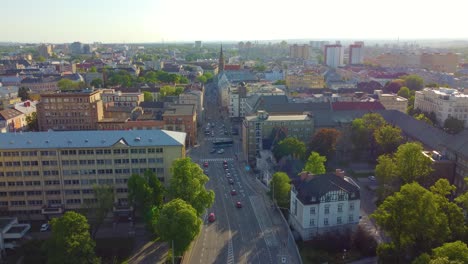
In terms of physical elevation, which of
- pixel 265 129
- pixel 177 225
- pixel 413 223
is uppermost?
pixel 265 129

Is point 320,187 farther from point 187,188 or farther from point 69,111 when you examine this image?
point 69,111

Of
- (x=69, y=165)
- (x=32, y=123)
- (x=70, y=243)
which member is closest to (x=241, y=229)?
(x=70, y=243)

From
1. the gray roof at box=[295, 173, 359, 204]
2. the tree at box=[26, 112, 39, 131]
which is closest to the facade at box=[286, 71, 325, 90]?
the tree at box=[26, 112, 39, 131]

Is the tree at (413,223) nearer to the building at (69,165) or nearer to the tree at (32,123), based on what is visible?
the building at (69,165)

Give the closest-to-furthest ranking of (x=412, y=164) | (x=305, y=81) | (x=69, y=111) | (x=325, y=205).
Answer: (x=325, y=205) < (x=412, y=164) < (x=69, y=111) < (x=305, y=81)

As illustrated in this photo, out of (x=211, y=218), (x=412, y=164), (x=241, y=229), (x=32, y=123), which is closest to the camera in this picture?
(x=241, y=229)

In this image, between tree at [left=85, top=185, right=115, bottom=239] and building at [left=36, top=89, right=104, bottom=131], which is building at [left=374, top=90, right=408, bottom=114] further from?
tree at [left=85, top=185, right=115, bottom=239]
